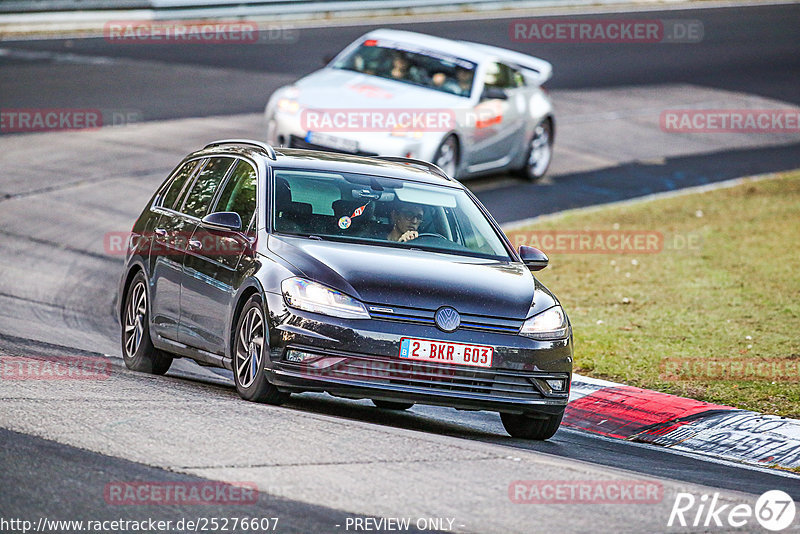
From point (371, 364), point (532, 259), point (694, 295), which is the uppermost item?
point (532, 259)

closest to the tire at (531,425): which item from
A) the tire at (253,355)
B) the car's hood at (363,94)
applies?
the tire at (253,355)

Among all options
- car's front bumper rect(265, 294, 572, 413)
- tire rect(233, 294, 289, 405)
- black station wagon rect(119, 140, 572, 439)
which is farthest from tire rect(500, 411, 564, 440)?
tire rect(233, 294, 289, 405)

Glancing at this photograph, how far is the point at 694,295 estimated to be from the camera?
547 inches

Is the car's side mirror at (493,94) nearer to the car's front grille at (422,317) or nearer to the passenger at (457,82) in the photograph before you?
the passenger at (457,82)

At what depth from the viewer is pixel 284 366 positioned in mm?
7984

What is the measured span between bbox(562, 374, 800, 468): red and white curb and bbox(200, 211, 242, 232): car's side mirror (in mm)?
2861

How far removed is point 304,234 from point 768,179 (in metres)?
14.7

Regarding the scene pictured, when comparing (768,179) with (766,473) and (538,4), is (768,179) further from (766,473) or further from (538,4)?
(538,4)

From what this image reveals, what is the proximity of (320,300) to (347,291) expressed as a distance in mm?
164

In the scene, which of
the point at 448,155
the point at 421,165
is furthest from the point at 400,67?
the point at 421,165

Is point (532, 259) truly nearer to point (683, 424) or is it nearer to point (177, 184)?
point (683, 424)

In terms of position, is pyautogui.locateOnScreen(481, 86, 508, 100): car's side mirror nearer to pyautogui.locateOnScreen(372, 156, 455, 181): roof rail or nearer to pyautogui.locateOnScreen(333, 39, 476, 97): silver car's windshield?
pyautogui.locateOnScreen(333, 39, 476, 97): silver car's windshield

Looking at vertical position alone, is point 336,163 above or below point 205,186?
above

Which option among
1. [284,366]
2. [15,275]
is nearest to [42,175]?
[15,275]
